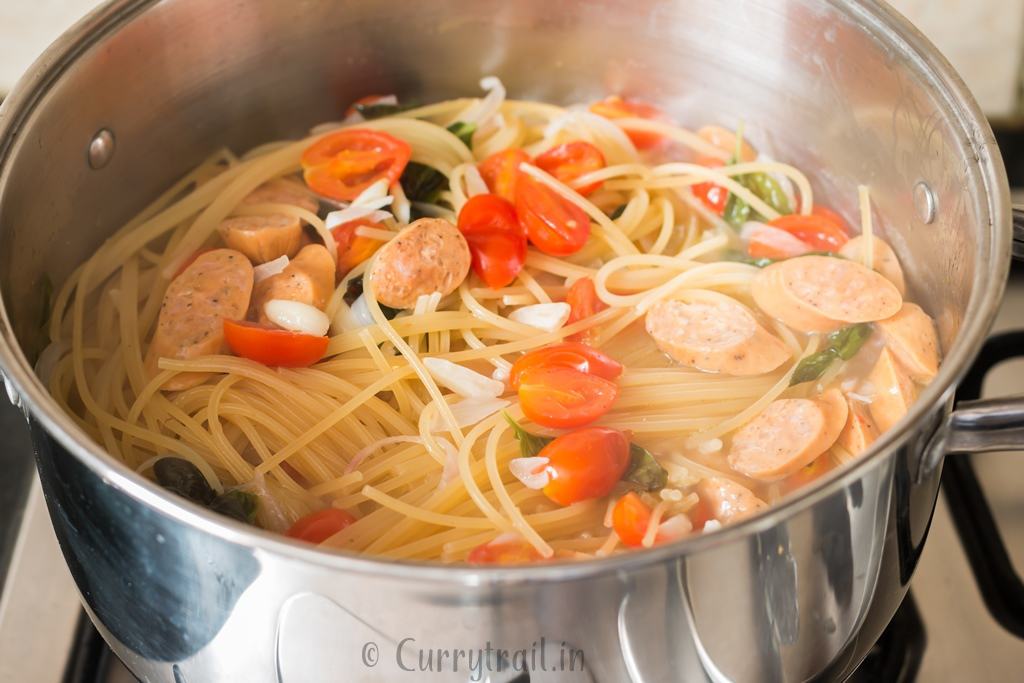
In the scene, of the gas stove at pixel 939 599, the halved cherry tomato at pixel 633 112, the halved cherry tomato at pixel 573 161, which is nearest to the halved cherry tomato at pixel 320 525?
the gas stove at pixel 939 599

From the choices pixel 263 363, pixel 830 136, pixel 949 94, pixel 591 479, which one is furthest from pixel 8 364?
pixel 830 136

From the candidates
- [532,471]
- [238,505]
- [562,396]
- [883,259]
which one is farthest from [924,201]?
[238,505]

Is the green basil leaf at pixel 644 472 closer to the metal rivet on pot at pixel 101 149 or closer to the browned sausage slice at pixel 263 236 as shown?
the browned sausage slice at pixel 263 236

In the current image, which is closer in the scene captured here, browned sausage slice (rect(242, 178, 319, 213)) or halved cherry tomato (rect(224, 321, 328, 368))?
halved cherry tomato (rect(224, 321, 328, 368))

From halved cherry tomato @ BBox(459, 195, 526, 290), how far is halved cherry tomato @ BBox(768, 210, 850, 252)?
54 cm

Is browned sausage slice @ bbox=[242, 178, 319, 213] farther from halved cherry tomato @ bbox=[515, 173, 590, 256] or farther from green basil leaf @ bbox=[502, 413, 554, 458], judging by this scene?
green basil leaf @ bbox=[502, 413, 554, 458]

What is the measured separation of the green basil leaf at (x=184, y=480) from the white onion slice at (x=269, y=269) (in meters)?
0.44

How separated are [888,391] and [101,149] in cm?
153

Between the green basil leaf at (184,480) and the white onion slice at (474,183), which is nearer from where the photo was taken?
the green basil leaf at (184,480)

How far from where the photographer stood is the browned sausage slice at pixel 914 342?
1887 millimetres

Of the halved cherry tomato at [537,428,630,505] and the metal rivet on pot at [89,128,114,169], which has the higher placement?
the metal rivet on pot at [89,128,114,169]

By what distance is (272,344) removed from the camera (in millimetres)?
1917

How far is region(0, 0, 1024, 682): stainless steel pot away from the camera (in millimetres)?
1229

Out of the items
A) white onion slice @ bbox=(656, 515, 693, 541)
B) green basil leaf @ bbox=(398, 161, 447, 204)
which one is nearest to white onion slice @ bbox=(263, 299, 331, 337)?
green basil leaf @ bbox=(398, 161, 447, 204)
